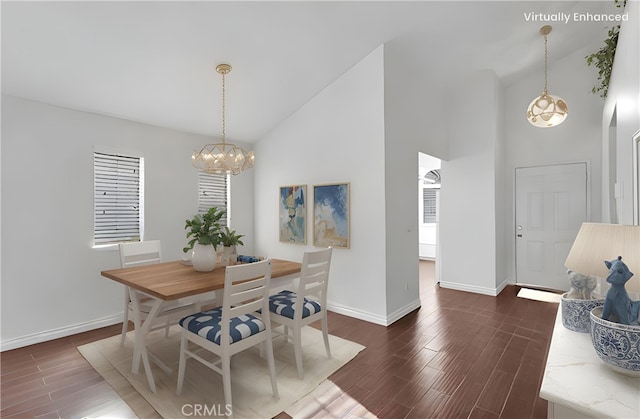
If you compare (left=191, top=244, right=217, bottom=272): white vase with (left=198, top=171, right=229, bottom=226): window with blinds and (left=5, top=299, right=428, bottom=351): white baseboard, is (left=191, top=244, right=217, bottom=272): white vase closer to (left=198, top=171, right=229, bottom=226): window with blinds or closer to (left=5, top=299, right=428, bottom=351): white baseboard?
(left=5, top=299, right=428, bottom=351): white baseboard

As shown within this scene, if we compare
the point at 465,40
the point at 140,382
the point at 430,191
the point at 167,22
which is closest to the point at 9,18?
the point at 167,22

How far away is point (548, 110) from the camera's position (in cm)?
371

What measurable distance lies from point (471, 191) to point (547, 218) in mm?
1329

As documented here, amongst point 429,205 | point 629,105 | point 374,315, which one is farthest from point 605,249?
point 429,205

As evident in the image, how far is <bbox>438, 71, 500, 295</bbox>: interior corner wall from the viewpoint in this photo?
183 inches

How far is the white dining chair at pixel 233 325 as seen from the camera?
1.95m

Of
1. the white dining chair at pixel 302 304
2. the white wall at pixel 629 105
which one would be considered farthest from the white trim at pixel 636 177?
the white dining chair at pixel 302 304

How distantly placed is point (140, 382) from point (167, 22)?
285 cm

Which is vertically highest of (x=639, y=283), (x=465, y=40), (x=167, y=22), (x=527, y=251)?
(x=465, y=40)

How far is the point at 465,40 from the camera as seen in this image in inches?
145

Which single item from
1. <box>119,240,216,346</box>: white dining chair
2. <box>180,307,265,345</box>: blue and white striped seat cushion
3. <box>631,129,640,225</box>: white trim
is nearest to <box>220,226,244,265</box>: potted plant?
<box>119,240,216,346</box>: white dining chair

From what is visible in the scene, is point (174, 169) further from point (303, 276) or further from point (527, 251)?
point (527, 251)

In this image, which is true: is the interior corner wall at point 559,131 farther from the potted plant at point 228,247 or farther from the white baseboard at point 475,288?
the potted plant at point 228,247

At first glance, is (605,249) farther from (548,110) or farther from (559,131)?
(559,131)
